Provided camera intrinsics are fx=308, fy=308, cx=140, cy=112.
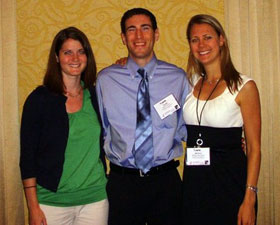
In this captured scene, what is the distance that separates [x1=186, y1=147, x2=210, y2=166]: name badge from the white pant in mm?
611

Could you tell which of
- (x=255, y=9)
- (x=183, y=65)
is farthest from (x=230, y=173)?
(x=255, y=9)

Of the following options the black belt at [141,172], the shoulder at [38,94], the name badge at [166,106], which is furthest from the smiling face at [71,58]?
the black belt at [141,172]

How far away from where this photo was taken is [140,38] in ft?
6.88

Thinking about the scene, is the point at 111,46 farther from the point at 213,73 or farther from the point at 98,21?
the point at 213,73

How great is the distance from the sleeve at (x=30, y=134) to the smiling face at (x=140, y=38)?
0.72 metres

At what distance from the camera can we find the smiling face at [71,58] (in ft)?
6.46

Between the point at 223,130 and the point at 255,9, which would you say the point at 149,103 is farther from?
the point at 255,9

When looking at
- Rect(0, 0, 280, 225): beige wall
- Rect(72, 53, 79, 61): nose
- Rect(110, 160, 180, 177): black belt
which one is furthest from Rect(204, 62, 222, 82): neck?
Rect(72, 53, 79, 61): nose

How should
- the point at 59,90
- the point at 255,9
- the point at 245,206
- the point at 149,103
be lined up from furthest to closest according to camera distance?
the point at 255,9 < the point at 149,103 < the point at 59,90 < the point at 245,206

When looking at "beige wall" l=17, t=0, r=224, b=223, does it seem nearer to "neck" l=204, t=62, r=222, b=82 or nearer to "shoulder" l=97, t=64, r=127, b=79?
"shoulder" l=97, t=64, r=127, b=79

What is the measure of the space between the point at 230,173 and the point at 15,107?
1736mm

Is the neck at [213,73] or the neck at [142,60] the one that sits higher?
the neck at [142,60]

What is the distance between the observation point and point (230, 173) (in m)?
1.87

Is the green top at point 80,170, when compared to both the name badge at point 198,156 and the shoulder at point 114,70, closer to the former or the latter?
the shoulder at point 114,70
